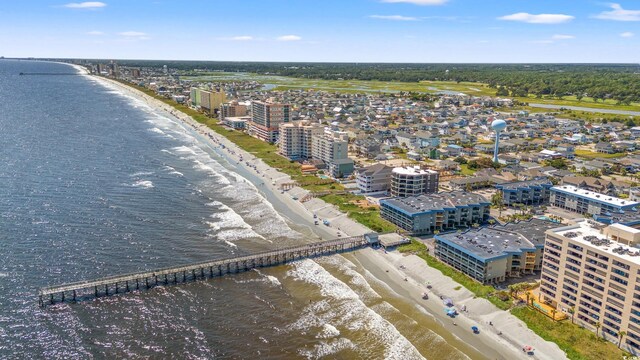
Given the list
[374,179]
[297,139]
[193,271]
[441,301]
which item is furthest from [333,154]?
[441,301]

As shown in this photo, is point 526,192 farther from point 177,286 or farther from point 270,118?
point 270,118

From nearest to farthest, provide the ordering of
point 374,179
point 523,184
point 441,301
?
point 441,301 < point 523,184 < point 374,179

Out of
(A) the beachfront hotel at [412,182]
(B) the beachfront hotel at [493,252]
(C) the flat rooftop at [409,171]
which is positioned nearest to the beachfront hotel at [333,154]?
(A) the beachfront hotel at [412,182]

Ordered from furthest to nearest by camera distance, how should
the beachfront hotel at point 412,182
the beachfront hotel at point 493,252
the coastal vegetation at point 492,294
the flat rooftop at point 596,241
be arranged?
the beachfront hotel at point 412,182 < the beachfront hotel at point 493,252 < the flat rooftop at point 596,241 < the coastal vegetation at point 492,294

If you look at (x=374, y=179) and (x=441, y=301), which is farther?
(x=374, y=179)

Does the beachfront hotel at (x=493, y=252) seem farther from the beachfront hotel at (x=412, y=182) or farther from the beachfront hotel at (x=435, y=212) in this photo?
the beachfront hotel at (x=412, y=182)

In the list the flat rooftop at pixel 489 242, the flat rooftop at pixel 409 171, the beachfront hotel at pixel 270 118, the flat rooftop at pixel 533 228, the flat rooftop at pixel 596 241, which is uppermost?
the beachfront hotel at pixel 270 118
